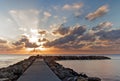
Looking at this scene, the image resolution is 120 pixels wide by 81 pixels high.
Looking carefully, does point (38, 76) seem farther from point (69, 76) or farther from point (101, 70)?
point (101, 70)

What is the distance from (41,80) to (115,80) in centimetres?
1854

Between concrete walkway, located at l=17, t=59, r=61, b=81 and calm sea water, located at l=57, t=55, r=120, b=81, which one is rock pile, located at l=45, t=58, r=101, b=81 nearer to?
concrete walkway, located at l=17, t=59, r=61, b=81

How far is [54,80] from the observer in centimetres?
1481

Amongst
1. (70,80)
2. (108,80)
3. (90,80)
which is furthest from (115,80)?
(70,80)

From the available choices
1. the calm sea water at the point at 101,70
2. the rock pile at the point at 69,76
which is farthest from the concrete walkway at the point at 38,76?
the calm sea water at the point at 101,70

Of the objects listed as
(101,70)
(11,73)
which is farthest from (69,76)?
(101,70)

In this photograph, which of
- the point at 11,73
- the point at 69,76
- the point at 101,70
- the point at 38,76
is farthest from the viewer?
the point at 101,70

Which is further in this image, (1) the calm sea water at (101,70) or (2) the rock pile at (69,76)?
(1) the calm sea water at (101,70)

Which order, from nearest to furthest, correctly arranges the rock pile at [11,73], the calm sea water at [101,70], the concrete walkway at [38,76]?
the concrete walkway at [38,76]
the rock pile at [11,73]
the calm sea water at [101,70]

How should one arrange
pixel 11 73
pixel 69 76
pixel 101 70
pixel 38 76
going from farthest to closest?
pixel 101 70 < pixel 69 76 < pixel 11 73 < pixel 38 76

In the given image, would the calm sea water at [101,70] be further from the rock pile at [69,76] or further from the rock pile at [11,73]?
the rock pile at [11,73]

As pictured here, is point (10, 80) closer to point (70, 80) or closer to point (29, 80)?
point (29, 80)

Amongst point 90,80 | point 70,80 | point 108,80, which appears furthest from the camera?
point 108,80

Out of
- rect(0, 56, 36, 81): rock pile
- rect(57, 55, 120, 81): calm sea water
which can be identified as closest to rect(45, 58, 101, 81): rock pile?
rect(0, 56, 36, 81): rock pile
